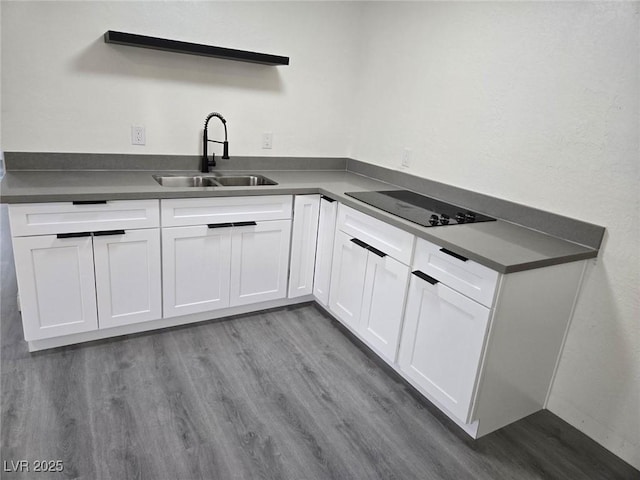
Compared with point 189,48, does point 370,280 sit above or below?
below

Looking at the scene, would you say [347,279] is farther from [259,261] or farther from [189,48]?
[189,48]

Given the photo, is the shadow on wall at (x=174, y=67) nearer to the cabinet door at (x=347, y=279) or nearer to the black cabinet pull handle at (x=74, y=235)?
the black cabinet pull handle at (x=74, y=235)

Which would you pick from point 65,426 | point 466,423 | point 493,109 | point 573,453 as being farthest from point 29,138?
point 573,453

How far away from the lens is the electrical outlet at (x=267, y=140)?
315 cm

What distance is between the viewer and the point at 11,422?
1827mm

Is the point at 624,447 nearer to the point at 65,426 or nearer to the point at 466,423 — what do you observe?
the point at 466,423

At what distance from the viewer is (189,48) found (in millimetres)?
2545

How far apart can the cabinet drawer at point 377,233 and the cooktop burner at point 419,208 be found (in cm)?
8

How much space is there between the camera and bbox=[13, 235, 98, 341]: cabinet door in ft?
6.98

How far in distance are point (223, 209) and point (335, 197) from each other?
2.15 feet

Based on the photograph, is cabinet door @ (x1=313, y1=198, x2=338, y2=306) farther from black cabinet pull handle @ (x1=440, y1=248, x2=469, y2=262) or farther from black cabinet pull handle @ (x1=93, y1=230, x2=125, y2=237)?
black cabinet pull handle @ (x1=93, y1=230, x2=125, y2=237)

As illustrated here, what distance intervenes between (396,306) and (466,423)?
0.61m

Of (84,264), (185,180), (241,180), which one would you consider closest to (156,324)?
(84,264)

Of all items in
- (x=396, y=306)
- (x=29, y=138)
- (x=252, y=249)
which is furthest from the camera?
(x=252, y=249)
